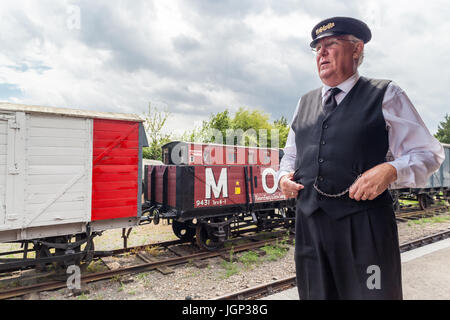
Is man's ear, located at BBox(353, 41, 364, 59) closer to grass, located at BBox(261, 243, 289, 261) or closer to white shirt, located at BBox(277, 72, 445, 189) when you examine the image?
white shirt, located at BBox(277, 72, 445, 189)

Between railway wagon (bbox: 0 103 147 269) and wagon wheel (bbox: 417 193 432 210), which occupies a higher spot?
railway wagon (bbox: 0 103 147 269)

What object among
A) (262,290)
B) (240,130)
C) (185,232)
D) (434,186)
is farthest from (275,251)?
(240,130)

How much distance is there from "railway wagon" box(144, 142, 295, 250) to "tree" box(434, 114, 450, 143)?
41589 mm

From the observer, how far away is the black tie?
1642 millimetres

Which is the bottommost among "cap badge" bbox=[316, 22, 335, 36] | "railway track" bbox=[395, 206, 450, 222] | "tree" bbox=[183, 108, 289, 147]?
"railway track" bbox=[395, 206, 450, 222]

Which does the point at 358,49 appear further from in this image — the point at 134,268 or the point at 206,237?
the point at 206,237

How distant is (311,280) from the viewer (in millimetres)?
1581

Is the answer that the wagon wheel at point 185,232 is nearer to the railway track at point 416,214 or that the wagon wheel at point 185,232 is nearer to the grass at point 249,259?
the grass at point 249,259

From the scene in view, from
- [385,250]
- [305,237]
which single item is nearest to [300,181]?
[305,237]

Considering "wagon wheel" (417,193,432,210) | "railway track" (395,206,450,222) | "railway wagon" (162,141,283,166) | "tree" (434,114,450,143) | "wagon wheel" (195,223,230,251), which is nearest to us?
"wagon wheel" (195,223,230,251)

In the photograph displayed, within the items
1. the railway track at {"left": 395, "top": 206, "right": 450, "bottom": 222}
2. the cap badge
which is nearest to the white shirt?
the cap badge
